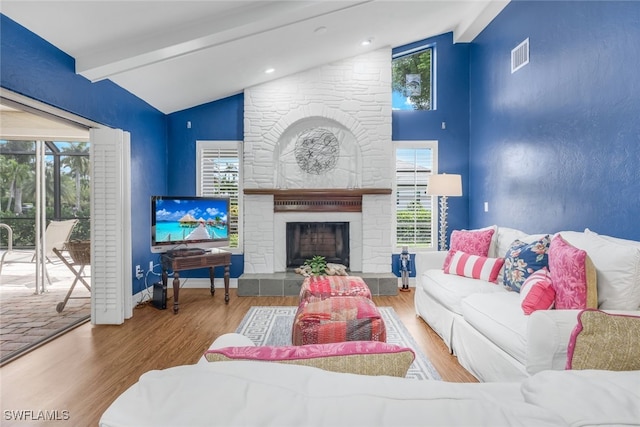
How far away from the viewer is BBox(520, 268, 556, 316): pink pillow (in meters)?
2.12

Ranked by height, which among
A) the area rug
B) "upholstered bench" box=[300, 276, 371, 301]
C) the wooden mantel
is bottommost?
the area rug

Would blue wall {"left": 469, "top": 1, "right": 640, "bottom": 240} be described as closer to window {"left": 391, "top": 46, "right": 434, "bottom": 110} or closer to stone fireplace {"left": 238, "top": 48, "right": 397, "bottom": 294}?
window {"left": 391, "top": 46, "right": 434, "bottom": 110}

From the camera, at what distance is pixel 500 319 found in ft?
7.22

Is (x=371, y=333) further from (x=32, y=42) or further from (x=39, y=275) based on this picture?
(x=39, y=275)

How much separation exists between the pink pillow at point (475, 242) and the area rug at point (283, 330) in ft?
3.31

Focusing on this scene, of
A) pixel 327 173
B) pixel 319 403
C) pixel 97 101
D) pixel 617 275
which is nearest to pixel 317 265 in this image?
pixel 327 173

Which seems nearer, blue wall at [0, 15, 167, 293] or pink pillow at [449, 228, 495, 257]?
blue wall at [0, 15, 167, 293]

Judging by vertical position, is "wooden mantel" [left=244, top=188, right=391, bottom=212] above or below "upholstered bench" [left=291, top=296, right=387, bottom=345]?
above

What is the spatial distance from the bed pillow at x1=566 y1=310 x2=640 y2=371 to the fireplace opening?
13.1 feet

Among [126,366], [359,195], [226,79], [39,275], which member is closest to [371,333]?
[126,366]

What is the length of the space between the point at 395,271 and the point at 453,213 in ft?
4.02

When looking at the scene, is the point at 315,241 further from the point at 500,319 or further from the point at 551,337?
the point at 551,337

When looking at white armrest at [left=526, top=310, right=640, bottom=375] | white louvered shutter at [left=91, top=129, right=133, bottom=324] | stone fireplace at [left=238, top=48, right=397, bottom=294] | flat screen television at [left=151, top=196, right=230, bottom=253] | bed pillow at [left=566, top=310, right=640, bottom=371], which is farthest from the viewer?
stone fireplace at [left=238, top=48, right=397, bottom=294]

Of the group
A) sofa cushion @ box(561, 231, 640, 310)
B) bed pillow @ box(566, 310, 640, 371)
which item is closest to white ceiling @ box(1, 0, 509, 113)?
sofa cushion @ box(561, 231, 640, 310)
